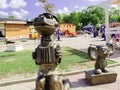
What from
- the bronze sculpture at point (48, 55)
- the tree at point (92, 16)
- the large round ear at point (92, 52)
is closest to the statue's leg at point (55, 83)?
the bronze sculpture at point (48, 55)

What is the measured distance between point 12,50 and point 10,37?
20696mm

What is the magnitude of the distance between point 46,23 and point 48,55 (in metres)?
0.56

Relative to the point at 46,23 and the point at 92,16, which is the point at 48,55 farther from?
the point at 92,16

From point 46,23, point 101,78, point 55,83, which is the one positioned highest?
point 46,23

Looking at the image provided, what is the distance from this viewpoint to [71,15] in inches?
2950

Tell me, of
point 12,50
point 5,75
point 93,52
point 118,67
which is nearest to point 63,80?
point 93,52

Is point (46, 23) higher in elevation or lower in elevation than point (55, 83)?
higher

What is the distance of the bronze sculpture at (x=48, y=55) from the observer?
153 inches

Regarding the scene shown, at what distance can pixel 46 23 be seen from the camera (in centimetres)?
384

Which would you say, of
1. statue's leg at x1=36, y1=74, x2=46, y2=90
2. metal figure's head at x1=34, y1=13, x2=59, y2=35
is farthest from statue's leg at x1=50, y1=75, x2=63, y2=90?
metal figure's head at x1=34, y1=13, x2=59, y2=35

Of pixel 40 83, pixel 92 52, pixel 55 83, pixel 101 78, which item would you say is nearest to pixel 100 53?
pixel 92 52

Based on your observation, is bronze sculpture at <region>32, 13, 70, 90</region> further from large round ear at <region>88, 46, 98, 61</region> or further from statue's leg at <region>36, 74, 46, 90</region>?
large round ear at <region>88, 46, 98, 61</region>

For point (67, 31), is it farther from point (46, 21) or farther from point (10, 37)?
point (46, 21)

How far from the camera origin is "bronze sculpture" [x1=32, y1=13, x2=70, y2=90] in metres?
3.90
